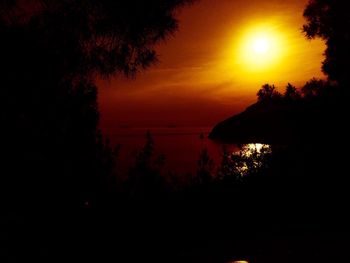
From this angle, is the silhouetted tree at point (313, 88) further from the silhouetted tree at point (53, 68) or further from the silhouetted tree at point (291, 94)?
the silhouetted tree at point (53, 68)

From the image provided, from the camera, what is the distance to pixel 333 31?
7.34 m

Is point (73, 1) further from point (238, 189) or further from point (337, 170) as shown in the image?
point (337, 170)

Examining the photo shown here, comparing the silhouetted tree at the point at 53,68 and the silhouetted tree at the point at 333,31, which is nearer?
the silhouetted tree at the point at 53,68

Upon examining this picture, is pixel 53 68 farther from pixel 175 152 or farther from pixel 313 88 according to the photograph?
pixel 175 152

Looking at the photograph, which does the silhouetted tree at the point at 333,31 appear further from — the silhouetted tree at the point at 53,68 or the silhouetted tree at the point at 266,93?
the silhouetted tree at the point at 53,68

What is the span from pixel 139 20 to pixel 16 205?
113 inches

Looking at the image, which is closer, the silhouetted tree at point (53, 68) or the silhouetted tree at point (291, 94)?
the silhouetted tree at point (53, 68)

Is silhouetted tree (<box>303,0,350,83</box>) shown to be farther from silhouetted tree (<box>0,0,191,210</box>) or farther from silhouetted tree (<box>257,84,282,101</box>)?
silhouetted tree (<box>0,0,191,210</box>)

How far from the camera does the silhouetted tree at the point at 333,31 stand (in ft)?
23.4

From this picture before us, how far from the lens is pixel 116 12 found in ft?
14.7

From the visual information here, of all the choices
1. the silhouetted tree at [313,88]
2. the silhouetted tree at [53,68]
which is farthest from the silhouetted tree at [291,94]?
the silhouetted tree at [53,68]

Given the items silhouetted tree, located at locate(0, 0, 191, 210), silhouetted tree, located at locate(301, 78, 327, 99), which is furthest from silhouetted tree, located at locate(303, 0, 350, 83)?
silhouetted tree, located at locate(0, 0, 191, 210)

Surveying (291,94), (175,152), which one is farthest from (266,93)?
(175,152)

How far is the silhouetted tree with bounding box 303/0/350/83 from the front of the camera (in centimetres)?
713
